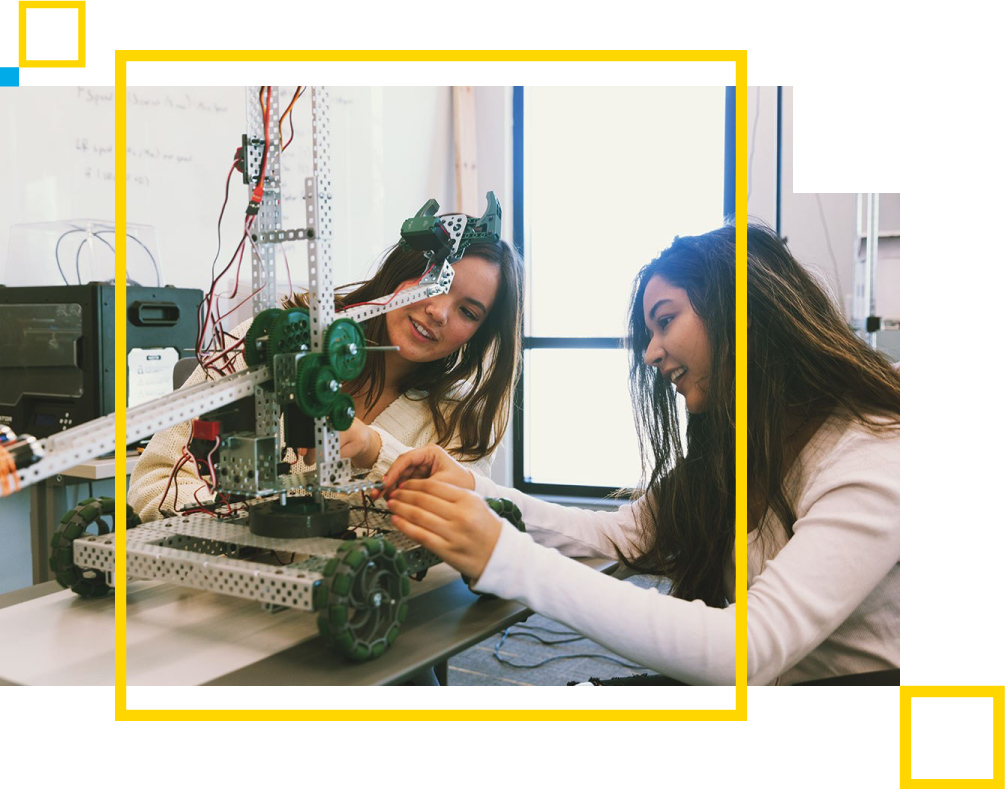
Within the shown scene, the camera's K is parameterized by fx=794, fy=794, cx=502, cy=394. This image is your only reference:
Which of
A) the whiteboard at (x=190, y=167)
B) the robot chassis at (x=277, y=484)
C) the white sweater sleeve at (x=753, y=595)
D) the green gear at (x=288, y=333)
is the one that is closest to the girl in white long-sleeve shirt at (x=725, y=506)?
the white sweater sleeve at (x=753, y=595)

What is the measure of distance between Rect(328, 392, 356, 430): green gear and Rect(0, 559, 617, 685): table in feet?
0.83

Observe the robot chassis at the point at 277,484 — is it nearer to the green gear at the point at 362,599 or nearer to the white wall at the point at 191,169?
the green gear at the point at 362,599

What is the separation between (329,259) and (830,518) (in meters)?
0.71

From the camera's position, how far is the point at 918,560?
0.99 meters

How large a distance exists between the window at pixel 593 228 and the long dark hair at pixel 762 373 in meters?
0.13

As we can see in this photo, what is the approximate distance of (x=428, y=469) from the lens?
1.32 meters

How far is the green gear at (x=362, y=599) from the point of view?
85cm

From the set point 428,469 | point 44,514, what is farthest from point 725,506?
point 44,514

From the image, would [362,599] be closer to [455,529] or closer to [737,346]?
[455,529]

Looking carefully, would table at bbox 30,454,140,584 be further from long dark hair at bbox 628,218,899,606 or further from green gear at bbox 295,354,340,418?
long dark hair at bbox 628,218,899,606

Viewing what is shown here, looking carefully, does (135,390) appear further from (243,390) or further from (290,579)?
(290,579)
